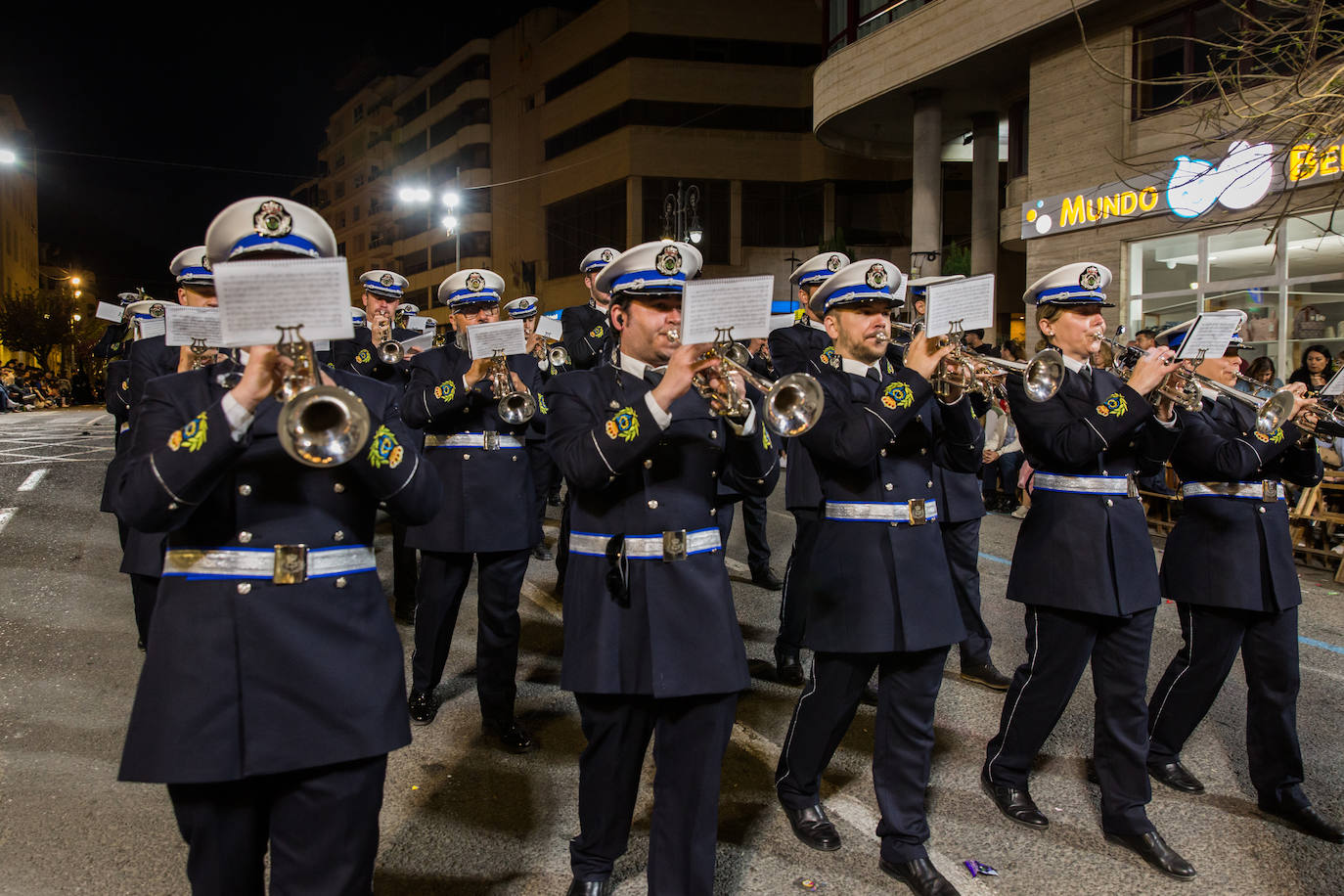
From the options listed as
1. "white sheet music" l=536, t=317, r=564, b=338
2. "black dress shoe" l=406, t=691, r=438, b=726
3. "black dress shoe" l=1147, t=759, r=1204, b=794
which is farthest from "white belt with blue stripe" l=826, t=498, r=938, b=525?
"white sheet music" l=536, t=317, r=564, b=338

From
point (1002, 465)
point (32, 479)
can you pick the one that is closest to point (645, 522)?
point (1002, 465)

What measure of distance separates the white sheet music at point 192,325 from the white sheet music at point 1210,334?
390 centimetres

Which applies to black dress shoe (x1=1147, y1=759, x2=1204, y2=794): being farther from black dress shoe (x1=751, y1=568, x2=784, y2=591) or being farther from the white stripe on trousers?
black dress shoe (x1=751, y1=568, x2=784, y2=591)

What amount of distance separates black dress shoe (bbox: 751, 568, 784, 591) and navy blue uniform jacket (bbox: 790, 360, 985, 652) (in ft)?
14.9

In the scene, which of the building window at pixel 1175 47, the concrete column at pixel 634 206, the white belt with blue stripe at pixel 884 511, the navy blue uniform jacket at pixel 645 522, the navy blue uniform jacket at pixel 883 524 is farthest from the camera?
the concrete column at pixel 634 206

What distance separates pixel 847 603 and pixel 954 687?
261cm

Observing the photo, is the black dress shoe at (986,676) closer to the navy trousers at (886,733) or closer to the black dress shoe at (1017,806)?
the black dress shoe at (1017,806)

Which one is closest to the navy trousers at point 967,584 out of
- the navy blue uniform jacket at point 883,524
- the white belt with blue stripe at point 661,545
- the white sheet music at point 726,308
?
the navy blue uniform jacket at point 883,524

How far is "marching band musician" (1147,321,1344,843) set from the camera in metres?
4.41

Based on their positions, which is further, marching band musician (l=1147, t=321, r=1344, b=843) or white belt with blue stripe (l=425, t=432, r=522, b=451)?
white belt with blue stripe (l=425, t=432, r=522, b=451)

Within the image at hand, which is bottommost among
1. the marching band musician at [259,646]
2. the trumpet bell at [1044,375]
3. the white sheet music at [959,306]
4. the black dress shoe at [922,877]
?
the black dress shoe at [922,877]

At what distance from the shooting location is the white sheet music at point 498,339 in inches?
195

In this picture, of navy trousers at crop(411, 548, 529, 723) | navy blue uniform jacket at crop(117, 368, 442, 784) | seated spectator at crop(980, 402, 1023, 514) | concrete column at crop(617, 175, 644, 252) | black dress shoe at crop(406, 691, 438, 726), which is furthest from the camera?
concrete column at crop(617, 175, 644, 252)

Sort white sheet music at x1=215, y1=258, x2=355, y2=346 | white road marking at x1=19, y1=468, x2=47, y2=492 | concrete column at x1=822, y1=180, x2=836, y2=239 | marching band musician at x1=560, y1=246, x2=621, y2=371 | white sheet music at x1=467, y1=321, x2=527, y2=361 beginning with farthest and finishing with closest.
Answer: concrete column at x1=822, y1=180, x2=836, y2=239 → white road marking at x1=19, y1=468, x2=47, y2=492 → marching band musician at x1=560, y1=246, x2=621, y2=371 → white sheet music at x1=467, y1=321, x2=527, y2=361 → white sheet music at x1=215, y1=258, x2=355, y2=346
